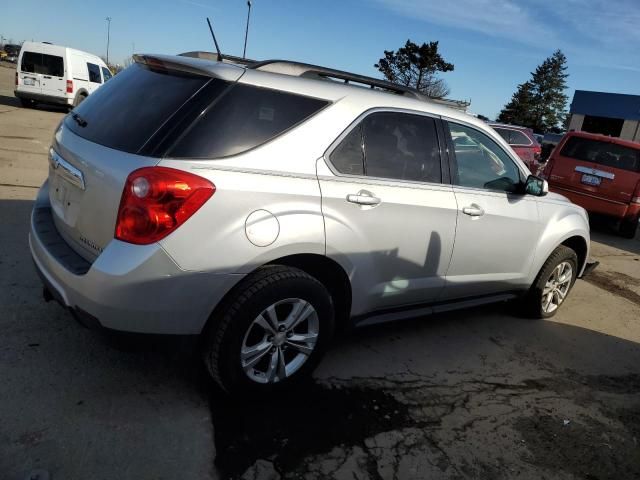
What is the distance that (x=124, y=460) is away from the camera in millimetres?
2330

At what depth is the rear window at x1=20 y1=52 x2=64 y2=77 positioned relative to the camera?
1579 centimetres

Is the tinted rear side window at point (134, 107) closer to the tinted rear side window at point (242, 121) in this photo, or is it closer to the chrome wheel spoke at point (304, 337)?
the tinted rear side window at point (242, 121)

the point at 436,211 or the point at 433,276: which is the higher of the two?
the point at 436,211

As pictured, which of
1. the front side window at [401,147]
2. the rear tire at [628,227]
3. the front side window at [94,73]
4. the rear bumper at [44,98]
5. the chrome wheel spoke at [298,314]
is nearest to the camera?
the chrome wheel spoke at [298,314]

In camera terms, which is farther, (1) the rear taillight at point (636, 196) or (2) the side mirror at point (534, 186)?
(1) the rear taillight at point (636, 196)

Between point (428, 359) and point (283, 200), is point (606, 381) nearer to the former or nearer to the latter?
point (428, 359)

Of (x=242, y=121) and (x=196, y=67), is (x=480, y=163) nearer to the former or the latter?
(x=242, y=121)

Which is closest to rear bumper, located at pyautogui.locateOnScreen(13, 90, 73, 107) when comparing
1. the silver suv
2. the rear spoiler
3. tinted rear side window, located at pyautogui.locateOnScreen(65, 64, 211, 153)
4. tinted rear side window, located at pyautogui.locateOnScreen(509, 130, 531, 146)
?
tinted rear side window, located at pyautogui.locateOnScreen(509, 130, 531, 146)

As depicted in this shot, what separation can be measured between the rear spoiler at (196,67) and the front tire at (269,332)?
3.29 ft

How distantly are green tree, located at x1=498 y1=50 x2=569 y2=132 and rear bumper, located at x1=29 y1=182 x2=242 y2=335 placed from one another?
79.3 meters

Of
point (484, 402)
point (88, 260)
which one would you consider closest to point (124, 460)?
point (88, 260)

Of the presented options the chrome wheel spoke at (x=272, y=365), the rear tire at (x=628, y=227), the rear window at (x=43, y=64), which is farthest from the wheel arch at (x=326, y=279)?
the rear window at (x=43, y=64)

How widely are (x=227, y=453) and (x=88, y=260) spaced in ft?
3.76

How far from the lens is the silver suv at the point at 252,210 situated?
94.4 inches
